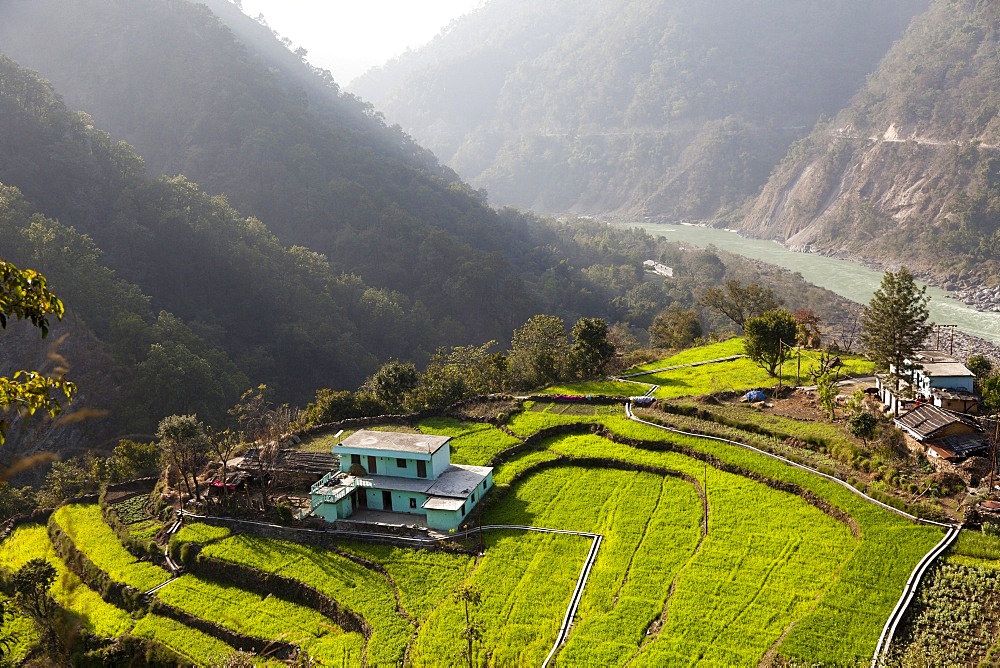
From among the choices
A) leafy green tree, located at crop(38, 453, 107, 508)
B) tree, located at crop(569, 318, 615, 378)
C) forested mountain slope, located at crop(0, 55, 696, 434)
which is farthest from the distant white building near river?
leafy green tree, located at crop(38, 453, 107, 508)

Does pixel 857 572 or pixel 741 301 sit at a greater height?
pixel 741 301

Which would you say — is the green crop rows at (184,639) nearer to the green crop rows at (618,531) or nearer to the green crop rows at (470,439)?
the green crop rows at (618,531)

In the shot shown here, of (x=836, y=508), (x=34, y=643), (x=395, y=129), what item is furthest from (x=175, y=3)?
(x=836, y=508)

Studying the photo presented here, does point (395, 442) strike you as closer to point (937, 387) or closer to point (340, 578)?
point (340, 578)

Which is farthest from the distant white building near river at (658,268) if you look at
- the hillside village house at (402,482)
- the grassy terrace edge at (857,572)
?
the hillside village house at (402,482)

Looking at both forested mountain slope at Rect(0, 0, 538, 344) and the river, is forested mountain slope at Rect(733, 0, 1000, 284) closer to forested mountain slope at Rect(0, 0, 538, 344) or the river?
the river

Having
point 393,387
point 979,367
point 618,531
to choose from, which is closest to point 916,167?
point 979,367

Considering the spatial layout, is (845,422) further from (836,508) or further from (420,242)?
(420,242)

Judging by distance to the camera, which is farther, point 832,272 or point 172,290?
point 832,272
